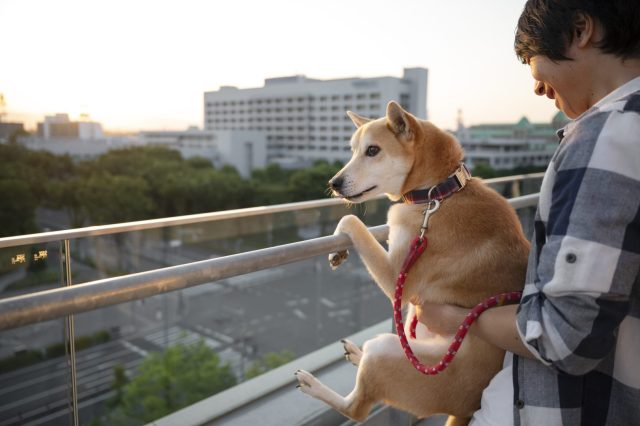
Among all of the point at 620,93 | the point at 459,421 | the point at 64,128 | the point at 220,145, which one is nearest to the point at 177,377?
the point at 459,421

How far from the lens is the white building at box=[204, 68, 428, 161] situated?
64.9 m

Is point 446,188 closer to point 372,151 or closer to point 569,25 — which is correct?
point 372,151

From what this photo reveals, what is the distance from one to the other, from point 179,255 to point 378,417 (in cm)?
380

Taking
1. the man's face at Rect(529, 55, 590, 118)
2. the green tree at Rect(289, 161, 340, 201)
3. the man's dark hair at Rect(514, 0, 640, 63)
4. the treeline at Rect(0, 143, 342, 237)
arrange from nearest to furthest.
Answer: the man's dark hair at Rect(514, 0, 640, 63) < the man's face at Rect(529, 55, 590, 118) < the treeline at Rect(0, 143, 342, 237) < the green tree at Rect(289, 161, 340, 201)

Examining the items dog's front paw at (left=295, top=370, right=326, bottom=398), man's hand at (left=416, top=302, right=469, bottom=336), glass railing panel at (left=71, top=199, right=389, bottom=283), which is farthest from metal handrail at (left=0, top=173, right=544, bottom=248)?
man's hand at (left=416, top=302, right=469, bottom=336)

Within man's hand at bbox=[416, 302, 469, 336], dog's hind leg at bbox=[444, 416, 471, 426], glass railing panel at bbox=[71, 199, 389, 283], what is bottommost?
dog's hind leg at bbox=[444, 416, 471, 426]

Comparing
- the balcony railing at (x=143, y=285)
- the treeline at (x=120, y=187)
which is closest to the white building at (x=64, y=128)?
the treeline at (x=120, y=187)

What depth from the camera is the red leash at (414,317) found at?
119cm

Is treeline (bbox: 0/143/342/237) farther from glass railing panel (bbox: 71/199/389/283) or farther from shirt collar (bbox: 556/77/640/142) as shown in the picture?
shirt collar (bbox: 556/77/640/142)

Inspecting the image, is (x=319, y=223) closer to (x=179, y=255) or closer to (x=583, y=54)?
(x=179, y=255)

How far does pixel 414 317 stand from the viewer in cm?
175

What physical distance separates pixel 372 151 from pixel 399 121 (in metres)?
0.25

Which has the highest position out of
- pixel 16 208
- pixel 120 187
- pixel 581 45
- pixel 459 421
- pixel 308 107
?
pixel 308 107

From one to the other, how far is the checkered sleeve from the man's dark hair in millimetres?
186
